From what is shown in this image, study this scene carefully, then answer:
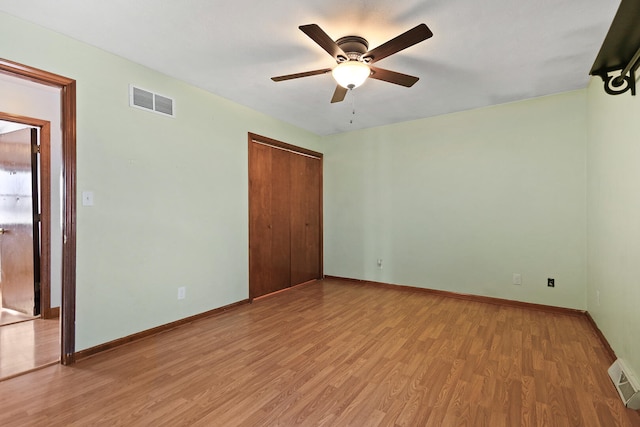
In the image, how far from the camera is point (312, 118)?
4156mm

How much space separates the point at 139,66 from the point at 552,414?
387 centimetres

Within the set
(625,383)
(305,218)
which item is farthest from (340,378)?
(305,218)

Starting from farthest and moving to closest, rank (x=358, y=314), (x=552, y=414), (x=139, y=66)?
(x=358, y=314), (x=139, y=66), (x=552, y=414)

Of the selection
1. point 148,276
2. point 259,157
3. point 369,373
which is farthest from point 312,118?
point 369,373

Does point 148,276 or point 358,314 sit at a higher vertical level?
point 148,276

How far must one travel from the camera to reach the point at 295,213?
4641 millimetres

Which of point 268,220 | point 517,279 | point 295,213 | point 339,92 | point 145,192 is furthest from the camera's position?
point 295,213

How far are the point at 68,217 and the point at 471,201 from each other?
4.10 m

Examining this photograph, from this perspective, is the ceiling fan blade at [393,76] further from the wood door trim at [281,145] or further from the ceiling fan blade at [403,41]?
the wood door trim at [281,145]

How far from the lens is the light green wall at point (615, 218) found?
75.5 inches

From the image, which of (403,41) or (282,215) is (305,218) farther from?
(403,41)

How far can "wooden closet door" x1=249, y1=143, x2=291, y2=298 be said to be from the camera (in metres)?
3.92

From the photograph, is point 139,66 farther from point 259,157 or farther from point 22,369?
point 22,369

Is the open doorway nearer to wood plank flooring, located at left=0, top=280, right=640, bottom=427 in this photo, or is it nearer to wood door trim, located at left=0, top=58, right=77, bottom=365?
wood door trim, located at left=0, top=58, right=77, bottom=365
